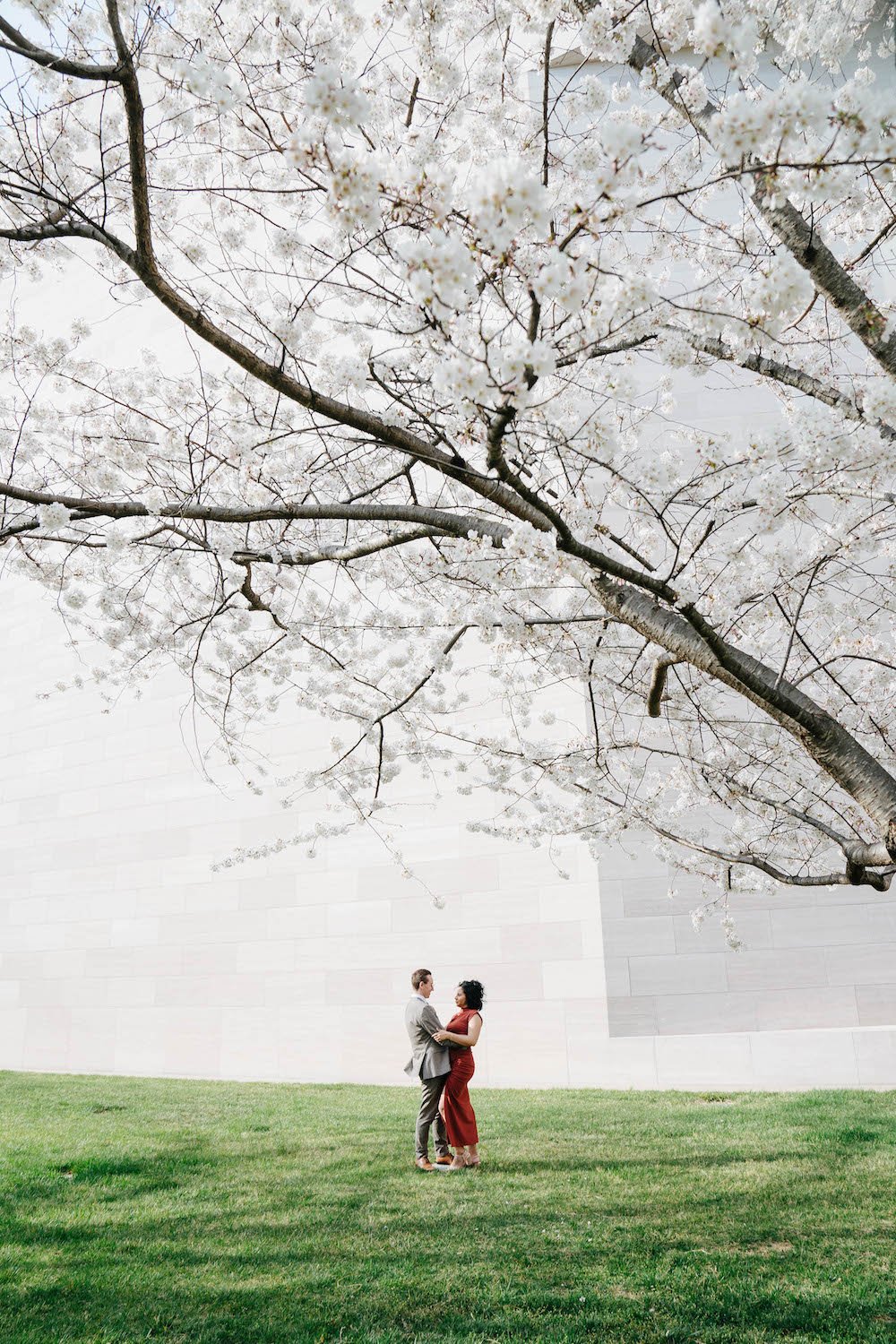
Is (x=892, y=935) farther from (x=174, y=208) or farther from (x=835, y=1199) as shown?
(x=174, y=208)

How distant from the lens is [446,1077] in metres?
5.94

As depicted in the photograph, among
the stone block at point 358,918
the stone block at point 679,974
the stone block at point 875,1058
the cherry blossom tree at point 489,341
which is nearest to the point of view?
the cherry blossom tree at point 489,341

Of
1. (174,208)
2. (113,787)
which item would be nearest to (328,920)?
(113,787)

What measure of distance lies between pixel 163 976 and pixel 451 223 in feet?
35.2

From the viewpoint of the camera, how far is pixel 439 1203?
15.8 feet

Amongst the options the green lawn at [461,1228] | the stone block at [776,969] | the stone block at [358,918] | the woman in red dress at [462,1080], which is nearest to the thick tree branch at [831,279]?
the green lawn at [461,1228]

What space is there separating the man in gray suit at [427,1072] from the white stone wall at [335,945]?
11.6ft

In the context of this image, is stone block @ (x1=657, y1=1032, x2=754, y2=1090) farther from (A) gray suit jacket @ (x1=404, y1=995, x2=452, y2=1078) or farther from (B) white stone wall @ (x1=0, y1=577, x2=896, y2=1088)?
(A) gray suit jacket @ (x1=404, y1=995, x2=452, y2=1078)

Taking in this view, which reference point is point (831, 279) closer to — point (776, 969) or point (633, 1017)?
point (776, 969)

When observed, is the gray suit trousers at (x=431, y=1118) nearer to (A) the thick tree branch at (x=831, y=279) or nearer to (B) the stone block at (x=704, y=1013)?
(B) the stone block at (x=704, y=1013)

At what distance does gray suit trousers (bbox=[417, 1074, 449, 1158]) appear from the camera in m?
5.76

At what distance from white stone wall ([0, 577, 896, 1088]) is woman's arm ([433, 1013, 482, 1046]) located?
3.46 m

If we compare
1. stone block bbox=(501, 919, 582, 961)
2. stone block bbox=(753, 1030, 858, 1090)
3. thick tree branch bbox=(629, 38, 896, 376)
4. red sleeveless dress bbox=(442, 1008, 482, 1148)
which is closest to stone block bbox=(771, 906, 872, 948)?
stone block bbox=(753, 1030, 858, 1090)

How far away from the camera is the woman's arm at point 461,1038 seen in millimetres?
5914
